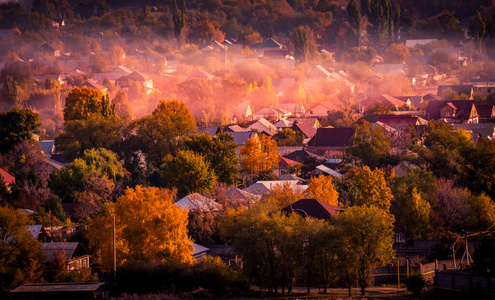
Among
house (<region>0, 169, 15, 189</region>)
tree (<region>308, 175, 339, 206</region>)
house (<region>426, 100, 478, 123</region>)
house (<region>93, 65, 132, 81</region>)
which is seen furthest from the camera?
house (<region>93, 65, 132, 81</region>)

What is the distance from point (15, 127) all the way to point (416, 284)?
1152 inches

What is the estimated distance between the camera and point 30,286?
91.8 feet

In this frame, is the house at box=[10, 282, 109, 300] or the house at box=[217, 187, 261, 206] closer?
the house at box=[10, 282, 109, 300]

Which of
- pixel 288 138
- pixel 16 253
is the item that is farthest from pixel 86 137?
pixel 16 253

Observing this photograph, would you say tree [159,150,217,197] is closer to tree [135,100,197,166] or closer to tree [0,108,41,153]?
tree [135,100,197,166]

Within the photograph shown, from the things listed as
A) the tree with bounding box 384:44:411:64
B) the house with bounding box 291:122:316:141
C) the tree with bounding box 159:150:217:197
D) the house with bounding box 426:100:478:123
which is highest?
the tree with bounding box 384:44:411:64

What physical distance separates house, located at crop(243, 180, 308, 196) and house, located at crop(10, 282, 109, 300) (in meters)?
14.5

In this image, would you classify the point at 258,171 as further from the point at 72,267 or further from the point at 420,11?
the point at 420,11

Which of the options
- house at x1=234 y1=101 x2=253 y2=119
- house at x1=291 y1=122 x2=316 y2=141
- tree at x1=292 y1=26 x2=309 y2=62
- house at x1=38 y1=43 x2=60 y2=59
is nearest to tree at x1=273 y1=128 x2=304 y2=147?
house at x1=291 y1=122 x2=316 y2=141

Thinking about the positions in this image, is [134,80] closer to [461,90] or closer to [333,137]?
[461,90]

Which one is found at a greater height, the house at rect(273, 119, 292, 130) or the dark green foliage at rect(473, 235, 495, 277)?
the house at rect(273, 119, 292, 130)

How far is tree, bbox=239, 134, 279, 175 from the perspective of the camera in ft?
162

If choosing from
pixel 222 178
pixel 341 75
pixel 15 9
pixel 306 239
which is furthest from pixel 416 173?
pixel 15 9

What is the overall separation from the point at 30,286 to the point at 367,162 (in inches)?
1001
